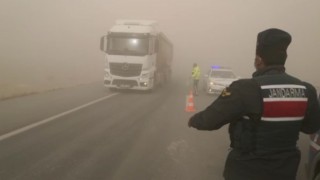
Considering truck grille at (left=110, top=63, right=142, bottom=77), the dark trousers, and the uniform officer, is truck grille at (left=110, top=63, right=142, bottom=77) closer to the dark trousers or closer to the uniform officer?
the uniform officer

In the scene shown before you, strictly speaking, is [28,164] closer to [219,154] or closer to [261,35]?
[219,154]

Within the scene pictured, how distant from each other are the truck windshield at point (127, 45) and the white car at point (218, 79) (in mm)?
4047

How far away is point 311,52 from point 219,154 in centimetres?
9280

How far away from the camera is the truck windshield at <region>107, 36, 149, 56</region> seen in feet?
78.9

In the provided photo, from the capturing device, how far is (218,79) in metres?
25.2

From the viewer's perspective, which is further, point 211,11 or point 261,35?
point 211,11

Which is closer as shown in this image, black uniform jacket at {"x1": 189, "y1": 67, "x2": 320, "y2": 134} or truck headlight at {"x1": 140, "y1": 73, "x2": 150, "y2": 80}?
black uniform jacket at {"x1": 189, "y1": 67, "x2": 320, "y2": 134}

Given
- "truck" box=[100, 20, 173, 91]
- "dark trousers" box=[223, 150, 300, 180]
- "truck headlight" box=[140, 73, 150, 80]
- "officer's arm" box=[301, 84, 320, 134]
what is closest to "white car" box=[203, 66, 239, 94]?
"truck" box=[100, 20, 173, 91]

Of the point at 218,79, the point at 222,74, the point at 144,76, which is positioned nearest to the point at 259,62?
the point at 144,76

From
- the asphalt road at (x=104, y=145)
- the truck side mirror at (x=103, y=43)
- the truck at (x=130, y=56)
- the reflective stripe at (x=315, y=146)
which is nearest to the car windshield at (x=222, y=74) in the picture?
the truck at (x=130, y=56)

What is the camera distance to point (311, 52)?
317 feet

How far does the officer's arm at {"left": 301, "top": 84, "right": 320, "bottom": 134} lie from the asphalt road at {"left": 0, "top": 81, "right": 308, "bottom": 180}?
400cm

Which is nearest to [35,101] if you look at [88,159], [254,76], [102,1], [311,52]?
[88,159]

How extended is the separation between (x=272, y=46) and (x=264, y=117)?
516 mm
